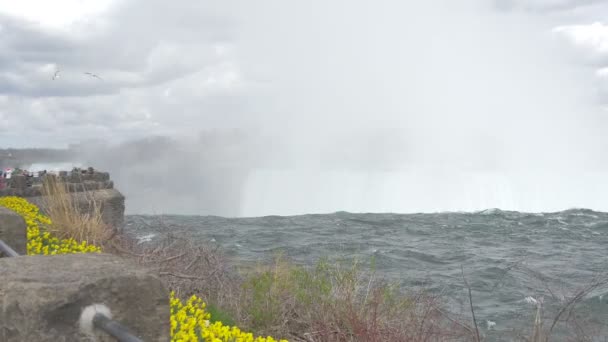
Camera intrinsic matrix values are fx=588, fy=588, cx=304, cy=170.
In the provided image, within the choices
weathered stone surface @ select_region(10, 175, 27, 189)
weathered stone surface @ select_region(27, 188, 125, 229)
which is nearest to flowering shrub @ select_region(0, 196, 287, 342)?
weathered stone surface @ select_region(27, 188, 125, 229)

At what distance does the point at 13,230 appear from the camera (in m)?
5.42

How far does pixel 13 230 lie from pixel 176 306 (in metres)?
2.17

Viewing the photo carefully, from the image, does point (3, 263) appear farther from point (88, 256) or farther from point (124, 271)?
point (124, 271)

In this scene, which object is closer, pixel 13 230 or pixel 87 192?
pixel 13 230

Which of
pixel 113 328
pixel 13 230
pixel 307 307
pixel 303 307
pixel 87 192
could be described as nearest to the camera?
pixel 113 328

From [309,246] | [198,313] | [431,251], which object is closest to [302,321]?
[198,313]

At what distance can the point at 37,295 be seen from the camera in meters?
2.51

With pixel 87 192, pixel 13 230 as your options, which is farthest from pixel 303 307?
pixel 87 192

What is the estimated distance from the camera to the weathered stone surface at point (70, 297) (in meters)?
2.51

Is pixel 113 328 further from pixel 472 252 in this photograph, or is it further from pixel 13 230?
pixel 472 252

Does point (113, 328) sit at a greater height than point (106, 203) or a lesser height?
lesser

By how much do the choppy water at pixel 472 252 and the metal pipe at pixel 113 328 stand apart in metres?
7.00

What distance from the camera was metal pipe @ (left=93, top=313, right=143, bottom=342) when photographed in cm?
238

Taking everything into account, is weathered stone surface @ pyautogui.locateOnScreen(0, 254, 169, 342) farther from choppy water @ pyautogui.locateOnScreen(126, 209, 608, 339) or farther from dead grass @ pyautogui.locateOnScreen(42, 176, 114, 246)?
dead grass @ pyautogui.locateOnScreen(42, 176, 114, 246)
